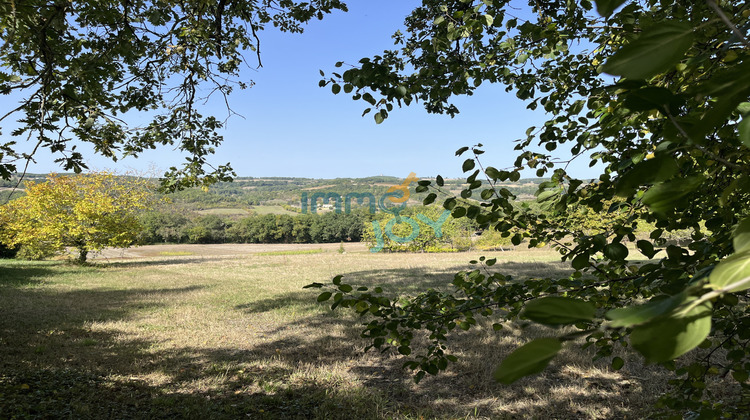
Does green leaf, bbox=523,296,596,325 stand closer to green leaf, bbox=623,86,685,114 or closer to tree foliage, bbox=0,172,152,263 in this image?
green leaf, bbox=623,86,685,114

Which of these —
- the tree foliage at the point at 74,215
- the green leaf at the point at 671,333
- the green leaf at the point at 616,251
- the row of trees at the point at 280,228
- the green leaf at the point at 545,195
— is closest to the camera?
the green leaf at the point at 671,333

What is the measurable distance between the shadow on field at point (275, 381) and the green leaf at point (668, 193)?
6.94ft

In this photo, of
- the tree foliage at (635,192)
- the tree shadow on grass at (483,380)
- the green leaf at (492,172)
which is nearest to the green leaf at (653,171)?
the tree foliage at (635,192)

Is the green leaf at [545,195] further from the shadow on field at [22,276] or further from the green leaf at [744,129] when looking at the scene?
the shadow on field at [22,276]

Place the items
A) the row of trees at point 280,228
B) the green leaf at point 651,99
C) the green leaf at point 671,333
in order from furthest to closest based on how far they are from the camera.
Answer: the row of trees at point 280,228, the green leaf at point 651,99, the green leaf at point 671,333

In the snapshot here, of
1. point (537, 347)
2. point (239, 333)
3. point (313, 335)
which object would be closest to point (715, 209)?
point (537, 347)

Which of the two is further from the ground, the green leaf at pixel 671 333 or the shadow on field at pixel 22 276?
the green leaf at pixel 671 333

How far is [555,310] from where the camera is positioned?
367 millimetres

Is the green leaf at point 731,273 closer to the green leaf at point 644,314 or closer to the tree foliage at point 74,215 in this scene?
the green leaf at point 644,314

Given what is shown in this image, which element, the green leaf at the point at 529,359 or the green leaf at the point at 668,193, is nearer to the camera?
the green leaf at the point at 529,359

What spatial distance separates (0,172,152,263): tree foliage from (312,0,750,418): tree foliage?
17456 millimetres

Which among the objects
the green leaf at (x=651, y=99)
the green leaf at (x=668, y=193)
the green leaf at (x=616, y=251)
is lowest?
the green leaf at (x=616, y=251)

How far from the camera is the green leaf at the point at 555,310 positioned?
0.35m

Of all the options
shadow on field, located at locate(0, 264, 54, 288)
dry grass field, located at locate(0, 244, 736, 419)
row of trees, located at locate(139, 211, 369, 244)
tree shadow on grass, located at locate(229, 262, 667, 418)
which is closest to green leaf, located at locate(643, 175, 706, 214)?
dry grass field, located at locate(0, 244, 736, 419)
